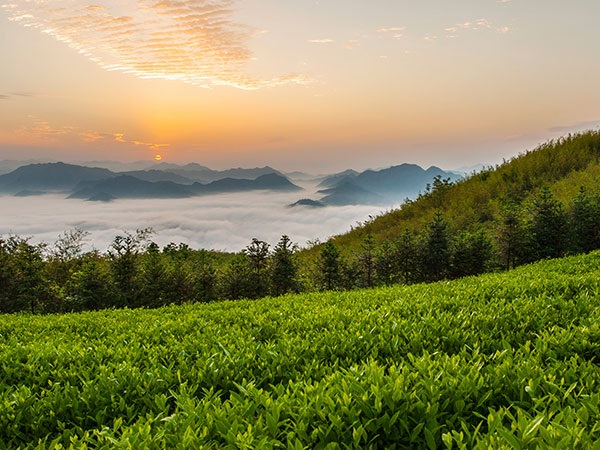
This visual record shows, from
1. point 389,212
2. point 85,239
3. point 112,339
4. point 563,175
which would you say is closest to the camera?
point 112,339

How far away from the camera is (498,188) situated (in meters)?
20.6

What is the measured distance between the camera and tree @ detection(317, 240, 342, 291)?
11734 mm

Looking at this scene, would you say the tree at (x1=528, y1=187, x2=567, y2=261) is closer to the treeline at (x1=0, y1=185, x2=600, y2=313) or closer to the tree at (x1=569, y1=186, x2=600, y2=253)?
the treeline at (x1=0, y1=185, x2=600, y2=313)

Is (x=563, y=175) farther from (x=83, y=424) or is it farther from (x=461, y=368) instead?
(x=83, y=424)

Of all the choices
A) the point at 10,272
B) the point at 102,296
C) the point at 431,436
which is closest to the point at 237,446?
the point at 431,436

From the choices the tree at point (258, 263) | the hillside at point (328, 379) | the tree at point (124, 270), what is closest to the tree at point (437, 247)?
the tree at point (258, 263)

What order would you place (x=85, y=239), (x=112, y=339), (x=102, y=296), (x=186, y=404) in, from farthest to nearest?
(x=85, y=239) < (x=102, y=296) < (x=112, y=339) < (x=186, y=404)

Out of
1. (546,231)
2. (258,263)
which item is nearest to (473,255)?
(546,231)

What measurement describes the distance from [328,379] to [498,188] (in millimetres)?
21015

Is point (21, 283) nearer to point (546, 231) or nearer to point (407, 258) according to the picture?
point (407, 258)

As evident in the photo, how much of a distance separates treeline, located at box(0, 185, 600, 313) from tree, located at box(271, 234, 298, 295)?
3 cm

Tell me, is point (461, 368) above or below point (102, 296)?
above

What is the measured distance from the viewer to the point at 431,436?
1888 mm

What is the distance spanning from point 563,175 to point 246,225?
107239 mm
